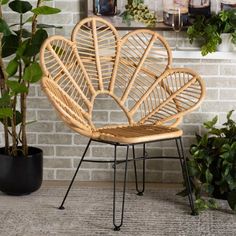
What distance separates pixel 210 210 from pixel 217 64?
0.92 m

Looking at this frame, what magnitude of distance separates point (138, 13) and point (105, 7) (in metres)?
0.20

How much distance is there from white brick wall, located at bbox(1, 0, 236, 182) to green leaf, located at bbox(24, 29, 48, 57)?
0.42 metres

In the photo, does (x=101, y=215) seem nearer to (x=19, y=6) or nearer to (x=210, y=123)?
(x=210, y=123)

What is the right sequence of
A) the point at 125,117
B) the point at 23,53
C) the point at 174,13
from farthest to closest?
1. the point at 125,117
2. the point at 174,13
3. the point at 23,53

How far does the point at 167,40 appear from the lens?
369 cm

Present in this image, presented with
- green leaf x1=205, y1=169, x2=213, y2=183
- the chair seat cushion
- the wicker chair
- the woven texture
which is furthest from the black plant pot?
green leaf x1=205, y1=169, x2=213, y2=183

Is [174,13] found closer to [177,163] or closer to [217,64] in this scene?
[217,64]

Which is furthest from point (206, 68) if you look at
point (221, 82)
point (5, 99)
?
point (5, 99)

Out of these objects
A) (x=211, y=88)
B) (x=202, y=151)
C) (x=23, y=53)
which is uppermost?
(x=23, y=53)

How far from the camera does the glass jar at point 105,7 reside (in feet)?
11.9

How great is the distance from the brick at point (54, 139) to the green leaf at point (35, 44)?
0.70m

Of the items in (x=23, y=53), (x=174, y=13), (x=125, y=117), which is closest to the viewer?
(x=23, y=53)

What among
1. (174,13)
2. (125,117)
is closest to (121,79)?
(125,117)

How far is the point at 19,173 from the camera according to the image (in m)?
3.46
